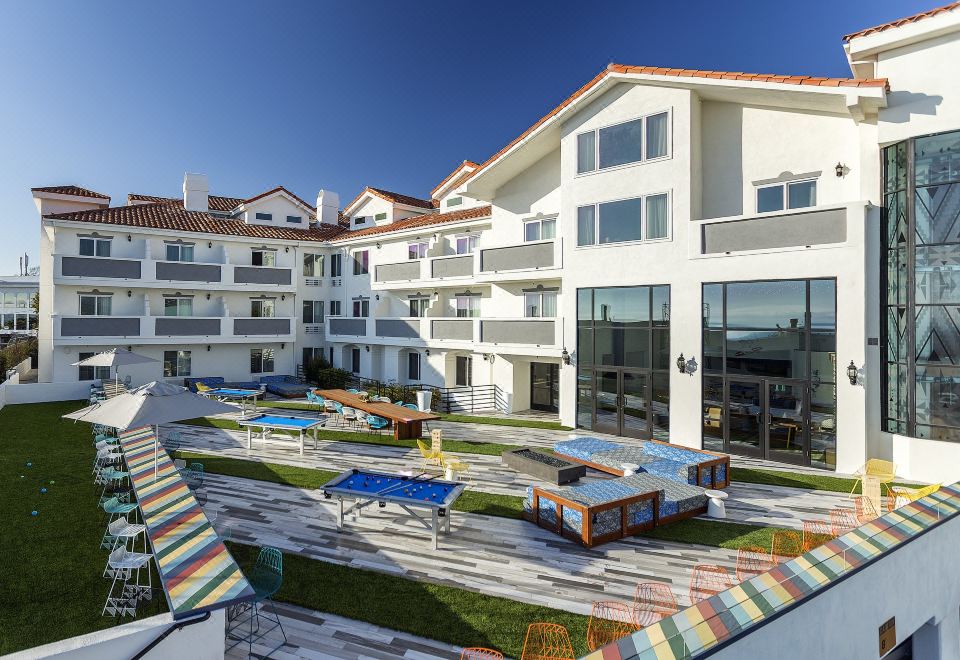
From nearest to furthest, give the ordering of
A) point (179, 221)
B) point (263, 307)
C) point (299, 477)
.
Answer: point (299, 477) → point (179, 221) → point (263, 307)

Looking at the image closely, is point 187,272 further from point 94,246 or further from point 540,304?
point 540,304

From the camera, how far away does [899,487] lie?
13.0m

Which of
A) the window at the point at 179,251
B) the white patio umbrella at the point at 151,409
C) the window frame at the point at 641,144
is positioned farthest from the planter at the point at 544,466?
the window at the point at 179,251

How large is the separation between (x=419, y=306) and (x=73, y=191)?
22.9 metres

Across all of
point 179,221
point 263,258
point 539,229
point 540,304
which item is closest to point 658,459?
point 540,304

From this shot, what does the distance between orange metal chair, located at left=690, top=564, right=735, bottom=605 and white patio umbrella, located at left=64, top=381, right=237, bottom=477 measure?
31.8 feet

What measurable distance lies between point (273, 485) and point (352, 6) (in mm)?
22007

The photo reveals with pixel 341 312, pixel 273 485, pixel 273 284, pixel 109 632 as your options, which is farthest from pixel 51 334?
pixel 109 632

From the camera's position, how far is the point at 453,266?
25.8 metres

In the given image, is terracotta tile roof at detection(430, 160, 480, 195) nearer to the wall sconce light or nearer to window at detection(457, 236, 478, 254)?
window at detection(457, 236, 478, 254)

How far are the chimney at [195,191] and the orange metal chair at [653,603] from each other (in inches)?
1456

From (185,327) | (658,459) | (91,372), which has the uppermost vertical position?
(185,327)

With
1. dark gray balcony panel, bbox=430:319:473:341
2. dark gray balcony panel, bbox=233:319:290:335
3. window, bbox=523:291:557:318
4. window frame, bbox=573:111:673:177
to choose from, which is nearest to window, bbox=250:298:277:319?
dark gray balcony panel, bbox=233:319:290:335

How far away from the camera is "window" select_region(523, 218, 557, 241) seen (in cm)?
2297
